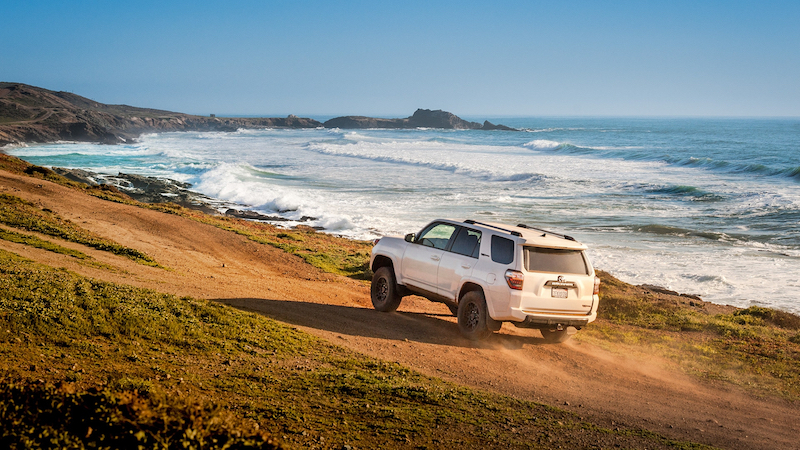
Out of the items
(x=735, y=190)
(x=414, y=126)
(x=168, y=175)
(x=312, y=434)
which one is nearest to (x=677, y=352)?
(x=312, y=434)

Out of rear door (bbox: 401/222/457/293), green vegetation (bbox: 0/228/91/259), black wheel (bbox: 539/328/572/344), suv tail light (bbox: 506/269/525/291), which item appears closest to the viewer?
suv tail light (bbox: 506/269/525/291)

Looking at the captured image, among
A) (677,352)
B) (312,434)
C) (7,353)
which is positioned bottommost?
(677,352)

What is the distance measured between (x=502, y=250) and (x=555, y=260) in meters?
0.83

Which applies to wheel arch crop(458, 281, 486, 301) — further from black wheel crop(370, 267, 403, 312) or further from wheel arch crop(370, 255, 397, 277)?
wheel arch crop(370, 255, 397, 277)

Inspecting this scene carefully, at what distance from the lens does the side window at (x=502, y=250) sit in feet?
32.0

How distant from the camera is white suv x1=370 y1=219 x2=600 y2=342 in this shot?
9.63 metres

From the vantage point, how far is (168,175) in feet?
162

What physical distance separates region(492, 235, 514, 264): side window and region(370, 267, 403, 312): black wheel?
8.05 ft

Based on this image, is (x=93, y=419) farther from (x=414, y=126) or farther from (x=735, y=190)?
(x=414, y=126)

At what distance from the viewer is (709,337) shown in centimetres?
1214

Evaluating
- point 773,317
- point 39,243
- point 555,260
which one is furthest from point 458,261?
point 39,243

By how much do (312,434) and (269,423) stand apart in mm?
399

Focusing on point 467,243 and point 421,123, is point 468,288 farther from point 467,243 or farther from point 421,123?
point 421,123

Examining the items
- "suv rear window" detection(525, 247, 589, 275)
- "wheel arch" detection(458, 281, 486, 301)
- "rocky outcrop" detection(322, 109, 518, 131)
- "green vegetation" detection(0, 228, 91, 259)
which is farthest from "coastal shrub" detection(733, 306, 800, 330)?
"rocky outcrop" detection(322, 109, 518, 131)
